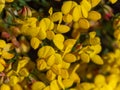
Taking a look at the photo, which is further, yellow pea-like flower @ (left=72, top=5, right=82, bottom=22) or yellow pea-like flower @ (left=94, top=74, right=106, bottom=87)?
yellow pea-like flower @ (left=94, top=74, right=106, bottom=87)

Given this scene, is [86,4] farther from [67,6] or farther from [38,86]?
[38,86]

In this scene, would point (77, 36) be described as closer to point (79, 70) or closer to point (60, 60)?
point (60, 60)

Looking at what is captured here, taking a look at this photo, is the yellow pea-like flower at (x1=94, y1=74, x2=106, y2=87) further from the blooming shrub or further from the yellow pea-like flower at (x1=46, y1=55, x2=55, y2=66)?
the yellow pea-like flower at (x1=46, y1=55, x2=55, y2=66)

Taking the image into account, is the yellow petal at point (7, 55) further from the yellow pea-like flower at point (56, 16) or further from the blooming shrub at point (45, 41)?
the yellow pea-like flower at point (56, 16)

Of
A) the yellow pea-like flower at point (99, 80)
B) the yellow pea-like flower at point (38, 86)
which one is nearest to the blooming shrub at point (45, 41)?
the yellow pea-like flower at point (38, 86)

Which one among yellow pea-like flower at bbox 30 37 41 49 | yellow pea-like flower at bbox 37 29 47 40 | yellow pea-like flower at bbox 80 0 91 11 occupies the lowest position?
yellow pea-like flower at bbox 30 37 41 49

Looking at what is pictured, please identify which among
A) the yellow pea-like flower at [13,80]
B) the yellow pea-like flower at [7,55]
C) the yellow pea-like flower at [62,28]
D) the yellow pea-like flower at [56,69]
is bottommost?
the yellow pea-like flower at [13,80]

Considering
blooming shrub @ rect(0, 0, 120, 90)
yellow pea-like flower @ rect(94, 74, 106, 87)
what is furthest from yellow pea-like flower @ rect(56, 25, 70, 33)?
yellow pea-like flower @ rect(94, 74, 106, 87)
